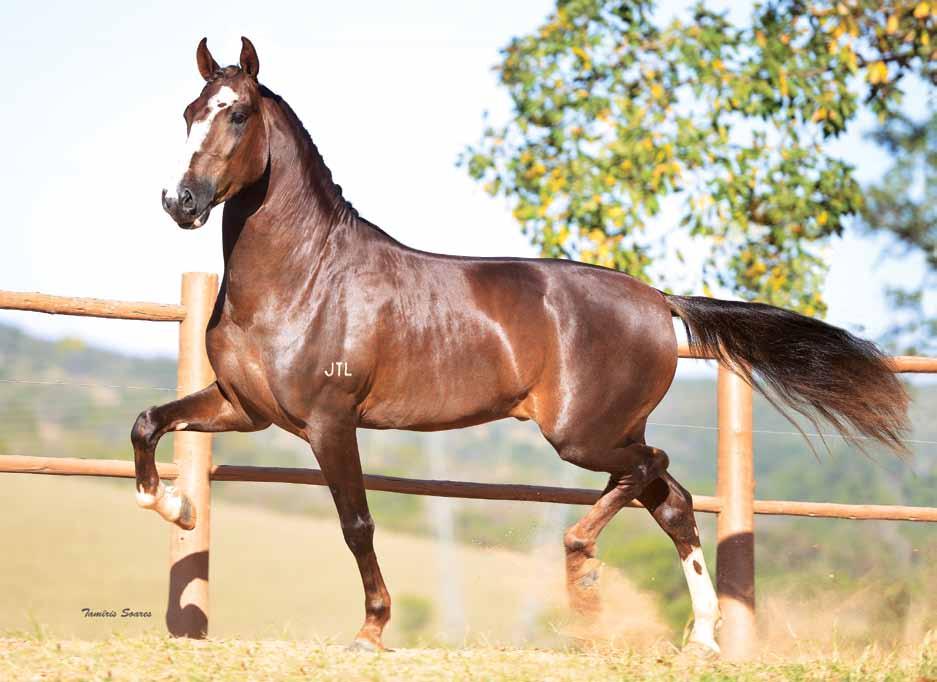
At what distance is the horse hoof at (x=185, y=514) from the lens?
14.5 feet

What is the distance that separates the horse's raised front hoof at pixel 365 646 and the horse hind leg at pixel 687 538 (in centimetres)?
137

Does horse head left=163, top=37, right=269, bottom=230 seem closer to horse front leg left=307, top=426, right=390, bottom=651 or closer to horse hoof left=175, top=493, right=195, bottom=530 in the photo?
horse front leg left=307, top=426, right=390, bottom=651

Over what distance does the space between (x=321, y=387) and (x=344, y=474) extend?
13.5 inches

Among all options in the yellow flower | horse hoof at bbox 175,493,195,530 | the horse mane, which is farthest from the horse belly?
the yellow flower

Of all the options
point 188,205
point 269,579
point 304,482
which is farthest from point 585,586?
point 269,579

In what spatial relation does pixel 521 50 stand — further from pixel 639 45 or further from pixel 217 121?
pixel 217 121

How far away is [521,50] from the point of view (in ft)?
29.3

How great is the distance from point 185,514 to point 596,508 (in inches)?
65.9

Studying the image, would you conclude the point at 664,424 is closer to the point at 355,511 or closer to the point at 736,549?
the point at 736,549

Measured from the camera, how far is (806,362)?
4.88m

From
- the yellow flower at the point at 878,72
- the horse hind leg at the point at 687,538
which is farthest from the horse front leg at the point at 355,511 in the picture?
the yellow flower at the point at 878,72

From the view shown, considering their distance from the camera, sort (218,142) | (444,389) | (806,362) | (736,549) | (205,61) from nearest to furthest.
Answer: (218,142) < (205,61) < (444,389) < (806,362) < (736,549)

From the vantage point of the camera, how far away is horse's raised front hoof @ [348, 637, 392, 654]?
13.3ft

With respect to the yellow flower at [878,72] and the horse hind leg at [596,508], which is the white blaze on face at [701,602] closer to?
the horse hind leg at [596,508]
